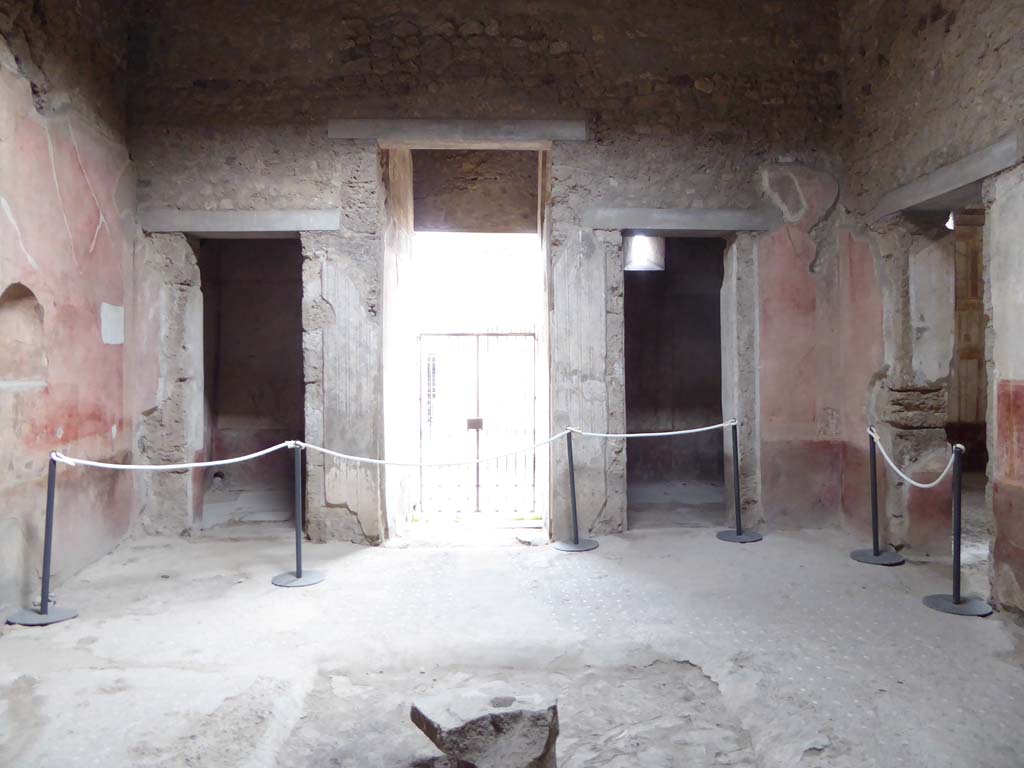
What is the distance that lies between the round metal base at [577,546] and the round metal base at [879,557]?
173 centimetres

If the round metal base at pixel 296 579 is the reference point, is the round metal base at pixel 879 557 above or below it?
above

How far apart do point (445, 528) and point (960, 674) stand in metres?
4.06

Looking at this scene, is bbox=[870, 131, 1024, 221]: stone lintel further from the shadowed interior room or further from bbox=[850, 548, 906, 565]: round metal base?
bbox=[850, 548, 906, 565]: round metal base

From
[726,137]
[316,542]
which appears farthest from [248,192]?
[726,137]

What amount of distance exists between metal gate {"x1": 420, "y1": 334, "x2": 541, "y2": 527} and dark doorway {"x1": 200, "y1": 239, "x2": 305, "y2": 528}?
52.7 inches

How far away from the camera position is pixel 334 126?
521cm

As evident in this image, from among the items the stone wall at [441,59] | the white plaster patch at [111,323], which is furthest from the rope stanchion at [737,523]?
the white plaster patch at [111,323]

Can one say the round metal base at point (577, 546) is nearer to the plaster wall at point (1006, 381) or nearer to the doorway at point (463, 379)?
the doorway at point (463, 379)

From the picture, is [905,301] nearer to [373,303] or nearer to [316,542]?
[373,303]

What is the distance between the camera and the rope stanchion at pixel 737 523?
5145 mm

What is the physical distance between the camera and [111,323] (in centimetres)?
493

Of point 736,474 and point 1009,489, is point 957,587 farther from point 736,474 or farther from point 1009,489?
point 736,474

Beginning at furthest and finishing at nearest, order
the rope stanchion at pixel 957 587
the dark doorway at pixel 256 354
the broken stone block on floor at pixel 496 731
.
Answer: the dark doorway at pixel 256 354 → the rope stanchion at pixel 957 587 → the broken stone block on floor at pixel 496 731

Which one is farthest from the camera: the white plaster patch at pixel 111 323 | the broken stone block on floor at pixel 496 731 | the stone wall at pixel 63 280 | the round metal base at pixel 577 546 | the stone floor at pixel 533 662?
the round metal base at pixel 577 546
